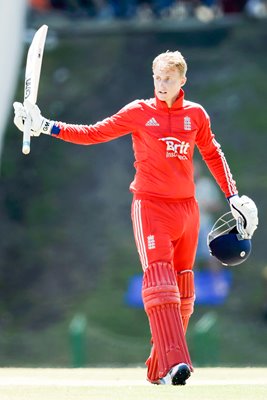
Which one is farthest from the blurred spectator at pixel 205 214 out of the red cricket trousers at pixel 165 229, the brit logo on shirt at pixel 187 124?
the brit logo on shirt at pixel 187 124

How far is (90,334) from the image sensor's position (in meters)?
17.3

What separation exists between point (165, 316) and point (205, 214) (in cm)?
893

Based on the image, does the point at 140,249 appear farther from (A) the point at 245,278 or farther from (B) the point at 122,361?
(A) the point at 245,278

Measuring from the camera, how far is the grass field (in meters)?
8.32

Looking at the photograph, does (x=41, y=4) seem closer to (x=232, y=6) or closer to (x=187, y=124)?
(x=232, y=6)

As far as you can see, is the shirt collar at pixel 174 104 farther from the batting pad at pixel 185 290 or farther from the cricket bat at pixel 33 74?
the batting pad at pixel 185 290

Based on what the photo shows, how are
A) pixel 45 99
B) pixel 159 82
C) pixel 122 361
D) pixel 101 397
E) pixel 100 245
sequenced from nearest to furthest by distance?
pixel 101 397
pixel 159 82
pixel 122 361
pixel 100 245
pixel 45 99

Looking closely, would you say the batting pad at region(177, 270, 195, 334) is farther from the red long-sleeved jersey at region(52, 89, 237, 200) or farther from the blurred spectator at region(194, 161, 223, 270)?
the blurred spectator at region(194, 161, 223, 270)

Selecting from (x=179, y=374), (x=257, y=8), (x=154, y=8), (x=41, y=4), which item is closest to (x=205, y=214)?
(x=154, y=8)

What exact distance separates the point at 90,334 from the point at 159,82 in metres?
8.49

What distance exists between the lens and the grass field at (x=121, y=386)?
8320 millimetres

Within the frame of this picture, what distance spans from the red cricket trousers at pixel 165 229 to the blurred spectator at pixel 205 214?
Answer: 8315 millimetres

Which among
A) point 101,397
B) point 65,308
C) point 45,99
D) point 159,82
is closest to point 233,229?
point 159,82

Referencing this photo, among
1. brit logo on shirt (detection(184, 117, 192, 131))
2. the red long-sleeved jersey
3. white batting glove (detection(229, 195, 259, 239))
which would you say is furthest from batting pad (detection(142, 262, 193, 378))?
brit logo on shirt (detection(184, 117, 192, 131))
